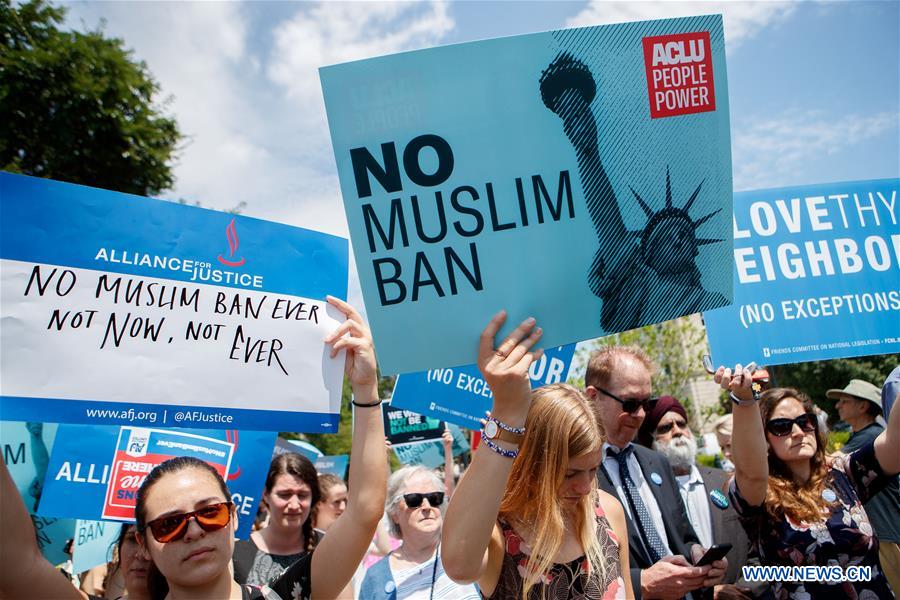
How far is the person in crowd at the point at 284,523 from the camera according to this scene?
3.70 m

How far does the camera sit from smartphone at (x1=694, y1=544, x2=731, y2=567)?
8.32ft

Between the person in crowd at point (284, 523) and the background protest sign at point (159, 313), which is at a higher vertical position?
the background protest sign at point (159, 313)

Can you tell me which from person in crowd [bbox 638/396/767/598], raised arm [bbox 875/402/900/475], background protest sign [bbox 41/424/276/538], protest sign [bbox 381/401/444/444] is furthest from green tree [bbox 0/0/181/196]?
raised arm [bbox 875/402/900/475]

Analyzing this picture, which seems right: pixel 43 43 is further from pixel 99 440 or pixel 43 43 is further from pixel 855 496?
pixel 855 496

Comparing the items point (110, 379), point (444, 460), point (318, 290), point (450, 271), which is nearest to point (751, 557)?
point (450, 271)

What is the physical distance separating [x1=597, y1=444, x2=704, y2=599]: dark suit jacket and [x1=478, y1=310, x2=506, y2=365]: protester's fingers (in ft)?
4.16

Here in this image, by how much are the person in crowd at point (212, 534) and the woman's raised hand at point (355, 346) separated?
1cm

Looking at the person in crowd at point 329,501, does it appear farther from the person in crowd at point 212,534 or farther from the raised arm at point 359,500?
the raised arm at point 359,500

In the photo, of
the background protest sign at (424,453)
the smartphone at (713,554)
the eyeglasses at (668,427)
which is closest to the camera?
the smartphone at (713,554)

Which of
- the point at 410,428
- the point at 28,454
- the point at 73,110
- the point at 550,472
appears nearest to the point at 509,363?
the point at 550,472

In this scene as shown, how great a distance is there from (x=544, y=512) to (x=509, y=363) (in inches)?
21.5

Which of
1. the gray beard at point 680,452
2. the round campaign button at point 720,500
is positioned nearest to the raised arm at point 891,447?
the round campaign button at point 720,500

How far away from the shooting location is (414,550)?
12.4 feet

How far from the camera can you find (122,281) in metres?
2.46
